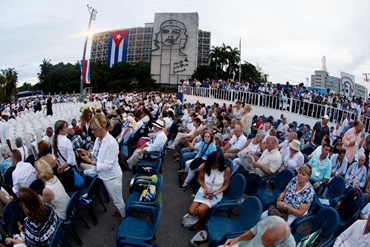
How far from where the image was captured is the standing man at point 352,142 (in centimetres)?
665

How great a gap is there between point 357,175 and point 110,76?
63.7 metres

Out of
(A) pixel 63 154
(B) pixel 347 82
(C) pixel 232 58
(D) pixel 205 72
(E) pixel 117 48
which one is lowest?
(A) pixel 63 154

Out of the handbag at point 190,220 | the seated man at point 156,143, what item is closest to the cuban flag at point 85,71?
the seated man at point 156,143

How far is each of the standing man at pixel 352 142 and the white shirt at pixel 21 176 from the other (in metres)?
6.95

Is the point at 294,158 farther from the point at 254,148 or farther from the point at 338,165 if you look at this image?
the point at 338,165

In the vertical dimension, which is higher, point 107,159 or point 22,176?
point 107,159

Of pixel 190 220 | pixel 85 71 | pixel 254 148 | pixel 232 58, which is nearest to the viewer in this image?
pixel 190 220

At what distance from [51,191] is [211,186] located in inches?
98.4

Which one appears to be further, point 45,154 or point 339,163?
point 339,163

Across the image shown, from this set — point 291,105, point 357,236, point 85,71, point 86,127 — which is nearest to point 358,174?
point 357,236

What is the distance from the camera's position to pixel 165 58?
230 feet

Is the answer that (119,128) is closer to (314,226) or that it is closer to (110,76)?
(314,226)

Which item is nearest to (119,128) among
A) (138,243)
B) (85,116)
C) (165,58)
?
(85,116)

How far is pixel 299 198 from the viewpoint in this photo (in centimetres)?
395
